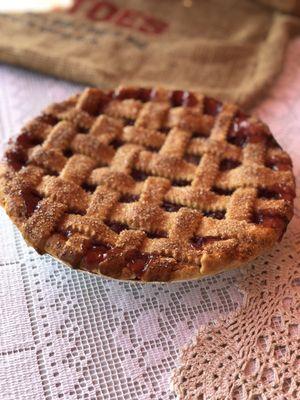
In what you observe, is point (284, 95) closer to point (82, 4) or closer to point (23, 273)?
point (82, 4)

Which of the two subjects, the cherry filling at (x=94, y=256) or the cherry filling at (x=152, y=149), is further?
the cherry filling at (x=152, y=149)

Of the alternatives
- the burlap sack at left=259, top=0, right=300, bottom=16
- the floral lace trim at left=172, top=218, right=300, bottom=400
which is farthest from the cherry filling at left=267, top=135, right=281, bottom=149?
the burlap sack at left=259, top=0, right=300, bottom=16

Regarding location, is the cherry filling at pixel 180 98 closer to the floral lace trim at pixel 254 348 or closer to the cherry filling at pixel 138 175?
the cherry filling at pixel 138 175

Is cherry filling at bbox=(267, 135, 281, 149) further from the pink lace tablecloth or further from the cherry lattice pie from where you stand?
the pink lace tablecloth

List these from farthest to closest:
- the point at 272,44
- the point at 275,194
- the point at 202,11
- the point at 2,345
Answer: the point at 202,11, the point at 272,44, the point at 275,194, the point at 2,345

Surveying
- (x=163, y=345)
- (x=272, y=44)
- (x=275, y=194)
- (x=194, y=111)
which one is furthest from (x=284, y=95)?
(x=163, y=345)

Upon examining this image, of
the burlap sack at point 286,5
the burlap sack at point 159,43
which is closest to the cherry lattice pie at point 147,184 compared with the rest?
the burlap sack at point 159,43

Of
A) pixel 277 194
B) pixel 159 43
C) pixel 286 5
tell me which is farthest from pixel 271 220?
pixel 286 5
